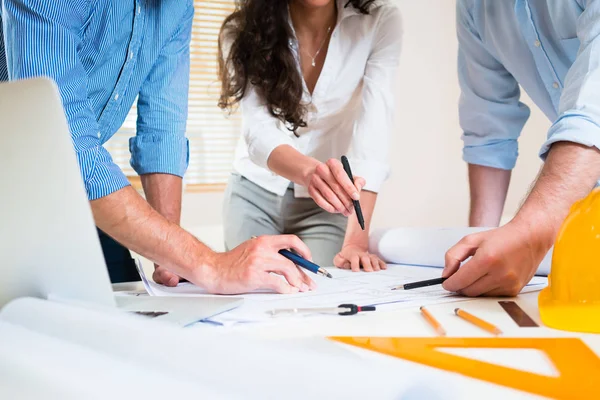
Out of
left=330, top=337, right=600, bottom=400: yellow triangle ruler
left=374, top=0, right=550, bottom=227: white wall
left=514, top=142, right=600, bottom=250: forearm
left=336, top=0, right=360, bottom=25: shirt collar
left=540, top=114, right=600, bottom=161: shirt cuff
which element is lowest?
left=374, top=0, right=550, bottom=227: white wall

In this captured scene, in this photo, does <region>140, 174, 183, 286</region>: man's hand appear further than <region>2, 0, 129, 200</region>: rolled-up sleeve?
Yes

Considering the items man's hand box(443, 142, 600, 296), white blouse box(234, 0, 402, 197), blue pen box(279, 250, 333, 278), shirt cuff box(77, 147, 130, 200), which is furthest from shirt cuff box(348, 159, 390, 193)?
shirt cuff box(77, 147, 130, 200)

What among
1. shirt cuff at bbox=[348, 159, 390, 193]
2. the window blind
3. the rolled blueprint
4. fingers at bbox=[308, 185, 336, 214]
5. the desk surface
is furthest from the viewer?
the window blind

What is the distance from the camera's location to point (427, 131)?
160 inches

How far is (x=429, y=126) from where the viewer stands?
4062 mm

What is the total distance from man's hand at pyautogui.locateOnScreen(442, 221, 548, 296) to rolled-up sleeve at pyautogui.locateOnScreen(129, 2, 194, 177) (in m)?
0.81

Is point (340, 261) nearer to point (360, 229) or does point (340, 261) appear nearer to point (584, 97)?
point (360, 229)

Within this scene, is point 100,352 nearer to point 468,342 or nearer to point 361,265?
point 468,342

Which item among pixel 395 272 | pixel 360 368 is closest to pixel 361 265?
pixel 395 272

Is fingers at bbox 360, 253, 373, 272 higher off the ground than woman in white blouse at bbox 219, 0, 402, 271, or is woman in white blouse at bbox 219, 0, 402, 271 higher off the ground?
woman in white blouse at bbox 219, 0, 402, 271

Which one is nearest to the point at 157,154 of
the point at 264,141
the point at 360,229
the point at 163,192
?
the point at 163,192

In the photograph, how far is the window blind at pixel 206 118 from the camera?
3.71 meters

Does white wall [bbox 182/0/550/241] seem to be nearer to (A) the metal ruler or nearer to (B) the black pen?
(B) the black pen

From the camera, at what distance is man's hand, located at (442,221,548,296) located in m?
0.82
